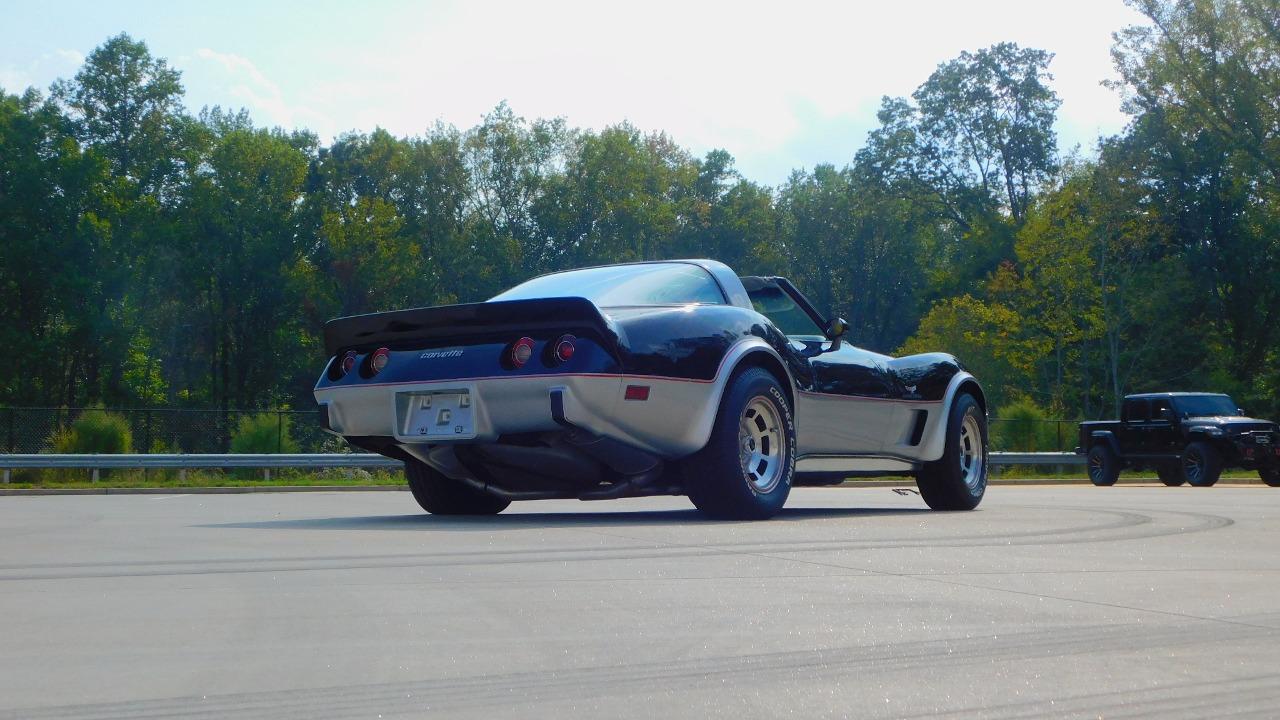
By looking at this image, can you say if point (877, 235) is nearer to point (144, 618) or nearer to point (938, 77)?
point (938, 77)

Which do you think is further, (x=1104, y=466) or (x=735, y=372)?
(x=1104, y=466)

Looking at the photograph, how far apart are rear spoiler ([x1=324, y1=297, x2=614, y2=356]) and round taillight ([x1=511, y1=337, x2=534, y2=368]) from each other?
0.23ft

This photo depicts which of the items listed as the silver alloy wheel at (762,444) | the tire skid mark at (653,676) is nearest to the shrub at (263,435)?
the silver alloy wheel at (762,444)

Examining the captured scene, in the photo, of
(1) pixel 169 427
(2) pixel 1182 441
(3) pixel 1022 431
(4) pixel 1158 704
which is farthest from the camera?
(3) pixel 1022 431

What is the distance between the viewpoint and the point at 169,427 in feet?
103

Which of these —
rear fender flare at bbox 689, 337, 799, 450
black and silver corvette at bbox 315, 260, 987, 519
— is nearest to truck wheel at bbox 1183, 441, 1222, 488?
black and silver corvette at bbox 315, 260, 987, 519

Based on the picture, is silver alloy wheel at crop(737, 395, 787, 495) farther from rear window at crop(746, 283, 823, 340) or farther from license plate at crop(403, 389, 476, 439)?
license plate at crop(403, 389, 476, 439)

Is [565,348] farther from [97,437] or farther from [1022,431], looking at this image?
[1022,431]

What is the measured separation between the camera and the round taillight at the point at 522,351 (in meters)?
7.91

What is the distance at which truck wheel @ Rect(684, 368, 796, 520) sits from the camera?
8.25 meters

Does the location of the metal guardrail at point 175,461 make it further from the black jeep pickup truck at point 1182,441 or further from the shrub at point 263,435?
the black jeep pickup truck at point 1182,441

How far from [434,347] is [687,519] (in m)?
1.88

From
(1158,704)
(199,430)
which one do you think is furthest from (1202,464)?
(1158,704)

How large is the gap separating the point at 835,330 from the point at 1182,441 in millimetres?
16930
